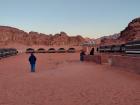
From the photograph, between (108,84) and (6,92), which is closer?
(6,92)

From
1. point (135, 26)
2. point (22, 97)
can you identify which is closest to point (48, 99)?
point (22, 97)

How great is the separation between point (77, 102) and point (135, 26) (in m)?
106

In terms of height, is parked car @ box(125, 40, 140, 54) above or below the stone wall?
above

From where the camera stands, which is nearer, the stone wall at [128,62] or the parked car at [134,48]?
the stone wall at [128,62]

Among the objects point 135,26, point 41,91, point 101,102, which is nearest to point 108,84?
point 41,91

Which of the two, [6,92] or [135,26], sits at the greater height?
[135,26]

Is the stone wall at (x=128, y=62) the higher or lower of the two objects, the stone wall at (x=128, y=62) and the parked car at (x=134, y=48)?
the lower

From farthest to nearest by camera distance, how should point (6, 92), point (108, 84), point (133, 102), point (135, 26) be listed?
point (135, 26), point (108, 84), point (6, 92), point (133, 102)

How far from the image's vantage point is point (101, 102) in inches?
462

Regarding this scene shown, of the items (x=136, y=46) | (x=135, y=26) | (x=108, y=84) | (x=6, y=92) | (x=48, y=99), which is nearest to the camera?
(x=48, y=99)

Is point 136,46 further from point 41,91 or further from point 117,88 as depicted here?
point 41,91

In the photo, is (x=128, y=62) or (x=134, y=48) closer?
(x=128, y=62)

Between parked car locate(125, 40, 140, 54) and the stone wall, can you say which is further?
parked car locate(125, 40, 140, 54)

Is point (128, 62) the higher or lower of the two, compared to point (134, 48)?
lower
